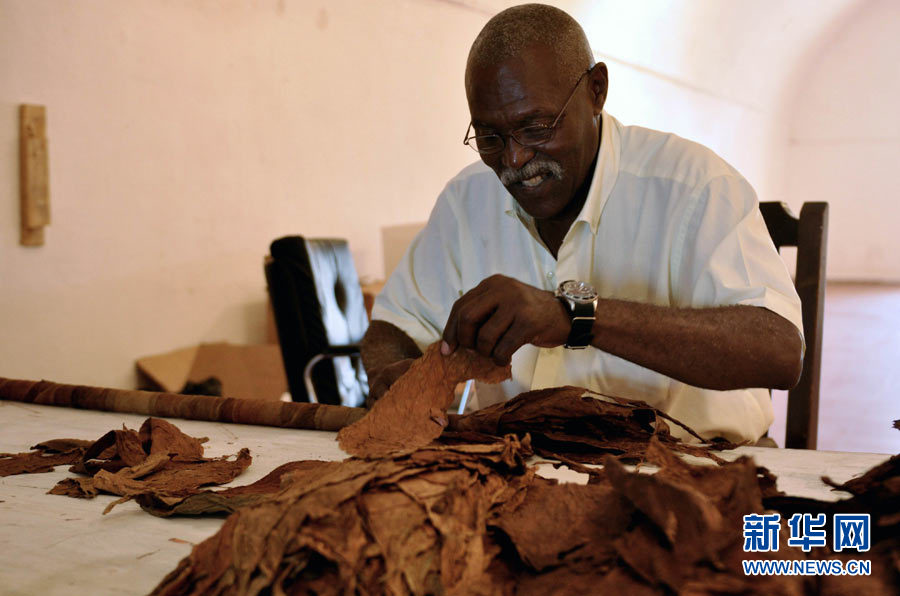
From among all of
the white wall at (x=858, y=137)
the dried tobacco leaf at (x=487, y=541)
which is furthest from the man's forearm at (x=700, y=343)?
the white wall at (x=858, y=137)

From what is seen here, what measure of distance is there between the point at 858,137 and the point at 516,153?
1205 cm

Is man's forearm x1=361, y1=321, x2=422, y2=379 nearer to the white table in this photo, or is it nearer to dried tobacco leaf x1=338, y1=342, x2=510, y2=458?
the white table

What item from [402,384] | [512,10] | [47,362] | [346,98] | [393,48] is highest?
[393,48]

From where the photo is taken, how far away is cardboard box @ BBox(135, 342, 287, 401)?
364cm

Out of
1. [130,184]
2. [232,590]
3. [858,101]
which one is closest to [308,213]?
[130,184]

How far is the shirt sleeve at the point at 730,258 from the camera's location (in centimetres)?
146

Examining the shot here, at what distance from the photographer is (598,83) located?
169 cm

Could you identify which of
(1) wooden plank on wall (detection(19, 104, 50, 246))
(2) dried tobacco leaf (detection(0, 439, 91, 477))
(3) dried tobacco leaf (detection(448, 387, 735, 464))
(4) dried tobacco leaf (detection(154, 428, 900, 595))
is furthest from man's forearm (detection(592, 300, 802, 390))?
(1) wooden plank on wall (detection(19, 104, 50, 246))

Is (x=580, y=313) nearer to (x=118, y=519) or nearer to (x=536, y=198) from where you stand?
(x=536, y=198)

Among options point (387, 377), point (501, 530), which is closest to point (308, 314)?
point (387, 377)

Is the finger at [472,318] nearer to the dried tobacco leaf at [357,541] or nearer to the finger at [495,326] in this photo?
the finger at [495,326]

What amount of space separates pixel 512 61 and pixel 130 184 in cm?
236

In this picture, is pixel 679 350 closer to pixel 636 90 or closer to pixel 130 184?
pixel 130 184

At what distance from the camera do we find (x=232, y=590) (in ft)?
2.46
